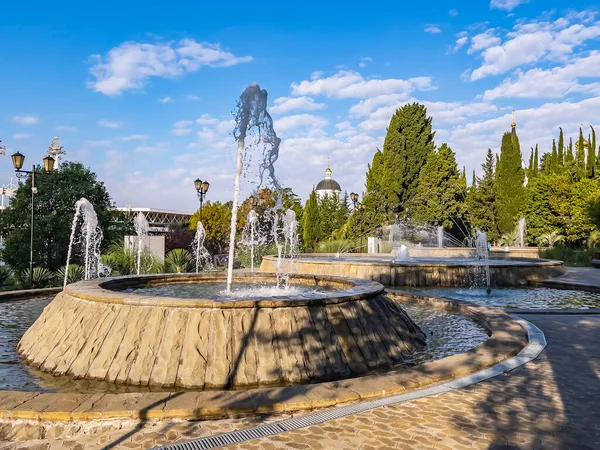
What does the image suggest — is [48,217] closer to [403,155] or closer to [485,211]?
[403,155]

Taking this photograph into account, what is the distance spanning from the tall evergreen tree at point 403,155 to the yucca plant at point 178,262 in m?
22.4

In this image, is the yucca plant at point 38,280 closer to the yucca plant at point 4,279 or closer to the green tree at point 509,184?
the yucca plant at point 4,279

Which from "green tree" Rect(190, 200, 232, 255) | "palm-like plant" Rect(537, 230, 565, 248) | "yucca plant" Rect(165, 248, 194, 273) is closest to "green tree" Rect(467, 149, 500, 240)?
"palm-like plant" Rect(537, 230, 565, 248)

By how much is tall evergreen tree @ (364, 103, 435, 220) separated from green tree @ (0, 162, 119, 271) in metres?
22.6

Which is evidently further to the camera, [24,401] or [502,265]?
[502,265]

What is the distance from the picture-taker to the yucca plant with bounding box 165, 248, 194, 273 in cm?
1584

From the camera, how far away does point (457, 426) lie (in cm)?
335

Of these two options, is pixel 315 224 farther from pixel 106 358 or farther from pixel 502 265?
pixel 106 358

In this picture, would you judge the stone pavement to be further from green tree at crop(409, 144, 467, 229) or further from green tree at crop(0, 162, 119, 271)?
green tree at crop(409, 144, 467, 229)

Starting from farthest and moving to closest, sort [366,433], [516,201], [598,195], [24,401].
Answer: [516,201] < [598,195] < [24,401] < [366,433]

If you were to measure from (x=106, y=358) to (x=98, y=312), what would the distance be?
0.75 metres

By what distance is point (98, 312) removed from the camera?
536cm

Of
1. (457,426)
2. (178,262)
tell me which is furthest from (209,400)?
(178,262)

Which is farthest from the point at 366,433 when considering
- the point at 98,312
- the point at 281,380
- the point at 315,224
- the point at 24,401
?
the point at 315,224
